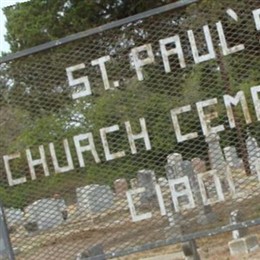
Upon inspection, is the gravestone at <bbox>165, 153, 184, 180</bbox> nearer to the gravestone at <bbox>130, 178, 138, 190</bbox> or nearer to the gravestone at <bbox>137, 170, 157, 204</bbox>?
the gravestone at <bbox>137, 170, 157, 204</bbox>

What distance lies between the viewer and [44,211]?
4.93 meters

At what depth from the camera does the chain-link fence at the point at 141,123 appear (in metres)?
4.66

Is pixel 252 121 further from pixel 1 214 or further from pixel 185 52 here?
pixel 1 214

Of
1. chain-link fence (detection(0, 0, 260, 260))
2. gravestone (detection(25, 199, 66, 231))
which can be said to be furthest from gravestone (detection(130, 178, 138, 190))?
gravestone (detection(25, 199, 66, 231))

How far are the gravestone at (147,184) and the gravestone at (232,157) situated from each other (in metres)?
0.47

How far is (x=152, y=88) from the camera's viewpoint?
4793 mm

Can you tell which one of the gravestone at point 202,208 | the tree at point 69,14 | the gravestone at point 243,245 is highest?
the tree at point 69,14

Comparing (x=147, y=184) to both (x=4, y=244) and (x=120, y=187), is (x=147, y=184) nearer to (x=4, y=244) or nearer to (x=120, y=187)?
(x=120, y=187)

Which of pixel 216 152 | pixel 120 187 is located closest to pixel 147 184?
pixel 120 187

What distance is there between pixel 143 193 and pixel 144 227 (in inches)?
9.3

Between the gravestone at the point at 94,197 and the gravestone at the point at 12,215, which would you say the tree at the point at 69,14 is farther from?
the gravestone at the point at 12,215

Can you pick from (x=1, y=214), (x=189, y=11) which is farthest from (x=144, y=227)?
(x=189, y=11)

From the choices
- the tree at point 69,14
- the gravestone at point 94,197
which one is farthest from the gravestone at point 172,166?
the tree at point 69,14

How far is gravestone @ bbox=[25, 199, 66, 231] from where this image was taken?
4899 mm
